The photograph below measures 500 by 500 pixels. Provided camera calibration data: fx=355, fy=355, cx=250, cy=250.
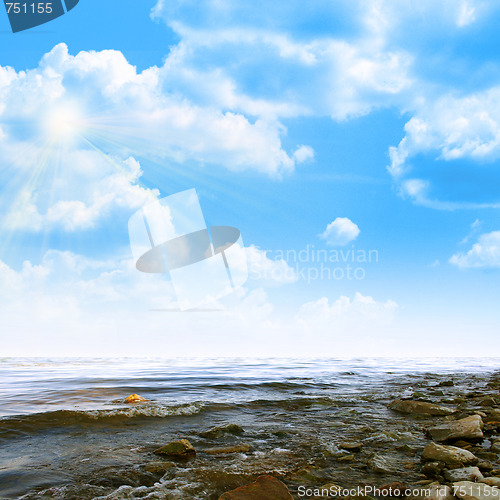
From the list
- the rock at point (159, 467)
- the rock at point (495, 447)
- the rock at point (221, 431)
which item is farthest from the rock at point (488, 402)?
the rock at point (159, 467)

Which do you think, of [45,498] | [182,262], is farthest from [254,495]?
[182,262]

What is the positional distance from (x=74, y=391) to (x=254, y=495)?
8.53 metres

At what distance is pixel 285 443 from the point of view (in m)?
4.81

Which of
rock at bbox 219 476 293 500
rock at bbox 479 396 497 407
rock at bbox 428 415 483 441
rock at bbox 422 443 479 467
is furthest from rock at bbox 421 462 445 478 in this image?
rock at bbox 479 396 497 407

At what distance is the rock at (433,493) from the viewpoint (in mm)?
2756

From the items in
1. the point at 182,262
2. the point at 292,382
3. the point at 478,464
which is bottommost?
the point at 292,382

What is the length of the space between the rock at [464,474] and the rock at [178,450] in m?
2.77

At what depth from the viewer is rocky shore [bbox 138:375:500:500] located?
2965mm

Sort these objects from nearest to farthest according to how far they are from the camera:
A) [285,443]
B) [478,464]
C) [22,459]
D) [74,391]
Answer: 1. [478,464]
2. [22,459]
3. [285,443]
4. [74,391]

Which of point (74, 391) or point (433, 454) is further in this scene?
point (74, 391)

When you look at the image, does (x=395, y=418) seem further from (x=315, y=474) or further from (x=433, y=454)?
(x=315, y=474)

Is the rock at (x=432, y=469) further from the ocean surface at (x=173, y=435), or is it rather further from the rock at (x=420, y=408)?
the rock at (x=420, y=408)

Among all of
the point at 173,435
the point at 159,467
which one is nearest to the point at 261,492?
the point at 159,467

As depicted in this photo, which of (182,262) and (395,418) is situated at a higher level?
(182,262)
